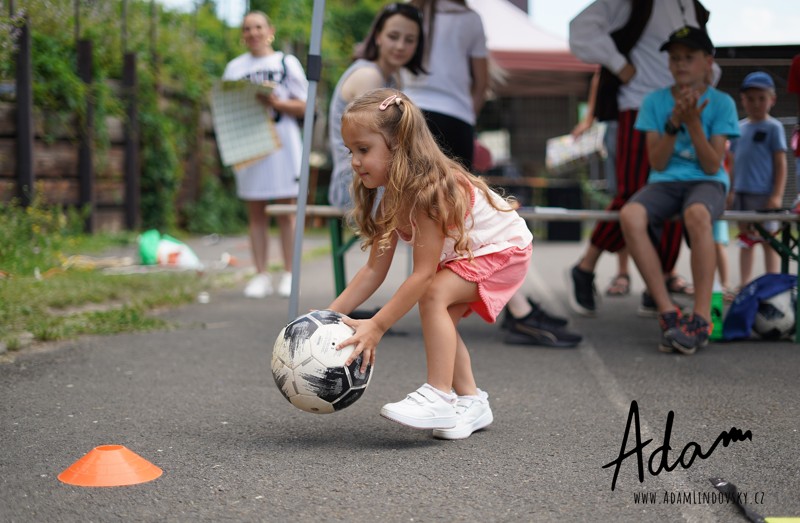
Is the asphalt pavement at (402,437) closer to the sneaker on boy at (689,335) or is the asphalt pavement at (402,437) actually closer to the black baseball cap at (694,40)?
the sneaker on boy at (689,335)

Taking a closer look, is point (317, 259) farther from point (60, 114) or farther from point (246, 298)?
point (246, 298)

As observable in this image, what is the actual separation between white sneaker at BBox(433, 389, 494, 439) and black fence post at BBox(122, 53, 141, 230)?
9.08 m

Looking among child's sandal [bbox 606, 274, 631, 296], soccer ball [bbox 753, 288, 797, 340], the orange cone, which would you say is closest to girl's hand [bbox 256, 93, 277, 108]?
child's sandal [bbox 606, 274, 631, 296]

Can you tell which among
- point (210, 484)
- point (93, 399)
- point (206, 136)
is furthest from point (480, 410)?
point (206, 136)

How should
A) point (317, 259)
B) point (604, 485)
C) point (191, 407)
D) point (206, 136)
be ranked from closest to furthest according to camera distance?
point (604, 485) < point (191, 407) < point (317, 259) < point (206, 136)

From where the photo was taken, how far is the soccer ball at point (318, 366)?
11.1ft

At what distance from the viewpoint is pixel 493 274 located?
3779mm

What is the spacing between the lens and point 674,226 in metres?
6.86

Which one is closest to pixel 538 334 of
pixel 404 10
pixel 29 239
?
pixel 404 10

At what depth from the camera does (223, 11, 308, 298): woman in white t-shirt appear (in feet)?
25.1

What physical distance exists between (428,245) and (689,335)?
229cm

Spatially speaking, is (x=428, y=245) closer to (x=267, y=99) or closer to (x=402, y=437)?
(x=402, y=437)

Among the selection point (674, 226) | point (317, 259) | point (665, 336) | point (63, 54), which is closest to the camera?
point (665, 336)

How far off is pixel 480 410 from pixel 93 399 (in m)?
1.66
